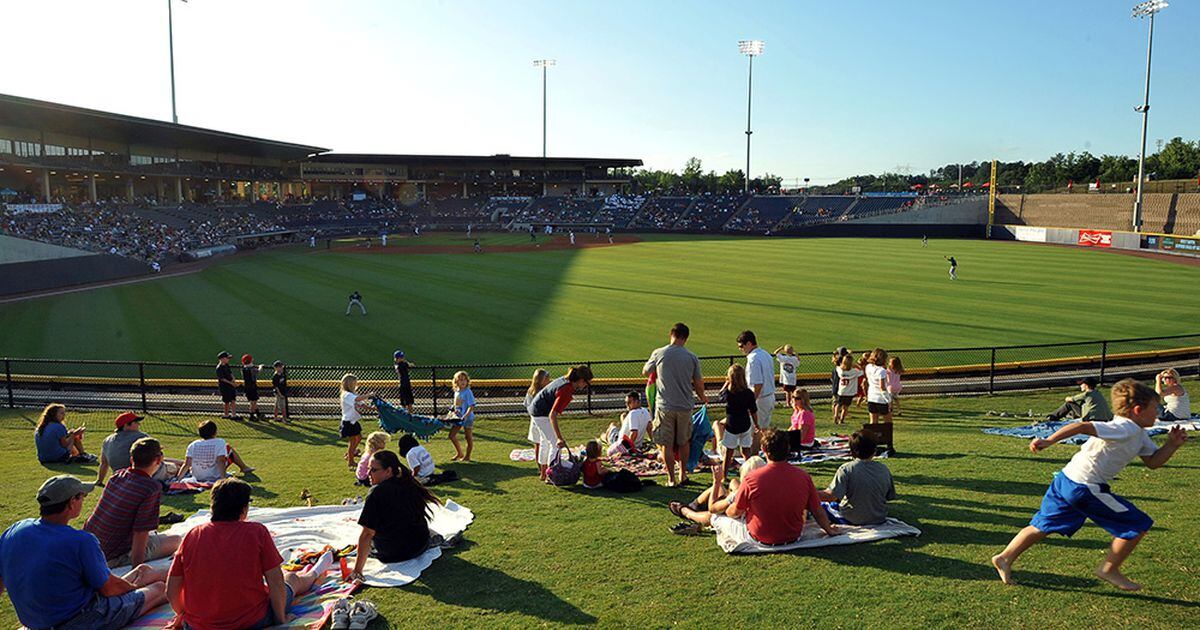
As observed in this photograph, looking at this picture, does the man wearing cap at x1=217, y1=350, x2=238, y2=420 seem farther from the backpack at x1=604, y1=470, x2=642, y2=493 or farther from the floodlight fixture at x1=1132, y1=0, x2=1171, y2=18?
the floodlight fixture at x1=1132, y1=0, x2=1171, y2=18

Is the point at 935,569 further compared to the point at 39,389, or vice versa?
the point at 39,389

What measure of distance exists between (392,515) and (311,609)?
39.1 inches

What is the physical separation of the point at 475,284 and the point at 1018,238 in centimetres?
5504

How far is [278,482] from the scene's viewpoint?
9.48 metres

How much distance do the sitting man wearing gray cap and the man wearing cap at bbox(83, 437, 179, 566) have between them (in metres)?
1.13

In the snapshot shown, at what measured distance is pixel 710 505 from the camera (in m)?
7.15

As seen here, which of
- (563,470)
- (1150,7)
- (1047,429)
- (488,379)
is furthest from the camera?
(1150,7)

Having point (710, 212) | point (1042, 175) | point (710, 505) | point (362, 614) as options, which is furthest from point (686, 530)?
point (1042, 175)

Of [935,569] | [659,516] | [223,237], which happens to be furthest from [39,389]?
[223,237]

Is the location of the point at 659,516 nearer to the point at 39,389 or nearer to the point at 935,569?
the point at 935,569

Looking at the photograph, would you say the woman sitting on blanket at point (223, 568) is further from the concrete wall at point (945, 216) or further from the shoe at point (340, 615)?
the concrete wall at point (945, 216)

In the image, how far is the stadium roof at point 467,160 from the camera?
100m

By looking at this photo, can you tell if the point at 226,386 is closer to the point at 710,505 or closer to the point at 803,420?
the point at 803,420

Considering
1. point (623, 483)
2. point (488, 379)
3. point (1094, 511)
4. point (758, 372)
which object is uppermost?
point (758, 372)
